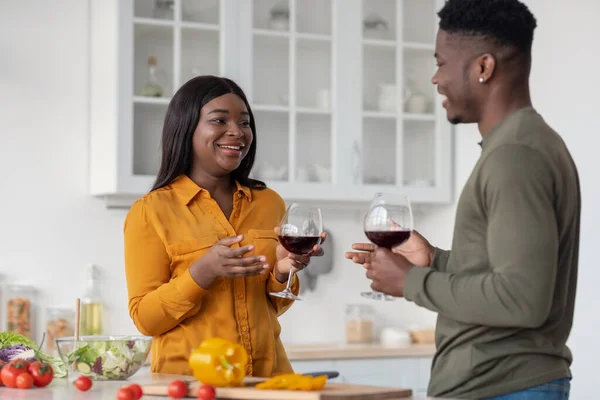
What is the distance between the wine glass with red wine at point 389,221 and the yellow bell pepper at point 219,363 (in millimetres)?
339

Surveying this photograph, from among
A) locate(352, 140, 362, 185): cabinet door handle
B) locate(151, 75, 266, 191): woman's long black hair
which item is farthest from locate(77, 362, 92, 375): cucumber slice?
locate(352, 140, 362, 185): cabinet door handle

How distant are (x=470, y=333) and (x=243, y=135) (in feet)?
3.05

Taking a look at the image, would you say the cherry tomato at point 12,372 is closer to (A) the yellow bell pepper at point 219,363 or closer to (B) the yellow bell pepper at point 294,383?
(A) the yellow bell pepper at point 219,363

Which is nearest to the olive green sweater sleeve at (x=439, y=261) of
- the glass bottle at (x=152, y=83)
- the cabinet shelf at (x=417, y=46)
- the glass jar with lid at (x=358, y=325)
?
the glass bottle at (x=152, y=83)

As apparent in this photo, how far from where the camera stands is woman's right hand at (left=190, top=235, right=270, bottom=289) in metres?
2.00

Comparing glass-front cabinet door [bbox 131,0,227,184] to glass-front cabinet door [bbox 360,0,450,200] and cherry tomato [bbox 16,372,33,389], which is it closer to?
glass-front cabinet door [bbox 360,0,450,200]

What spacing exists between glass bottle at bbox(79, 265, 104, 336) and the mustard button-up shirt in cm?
170

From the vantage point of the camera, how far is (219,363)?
1.67 m

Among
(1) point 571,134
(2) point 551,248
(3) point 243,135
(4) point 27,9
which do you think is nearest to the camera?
(2) point 551,248

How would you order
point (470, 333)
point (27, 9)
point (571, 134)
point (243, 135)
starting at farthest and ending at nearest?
point (27, 9) < point (571, 134) < point (243, 135) < point (470, 333)

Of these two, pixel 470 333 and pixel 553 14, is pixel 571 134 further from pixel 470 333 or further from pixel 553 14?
pixel 470 333

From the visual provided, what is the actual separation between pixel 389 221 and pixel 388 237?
0.03m

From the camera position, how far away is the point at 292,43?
13.6 feet

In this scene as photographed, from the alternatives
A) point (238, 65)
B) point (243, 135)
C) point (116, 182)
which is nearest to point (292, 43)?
point (238, 65)
